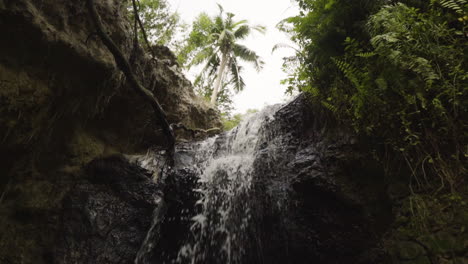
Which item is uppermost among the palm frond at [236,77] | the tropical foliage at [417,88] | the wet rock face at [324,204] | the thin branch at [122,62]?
the palm frond at [236,77]

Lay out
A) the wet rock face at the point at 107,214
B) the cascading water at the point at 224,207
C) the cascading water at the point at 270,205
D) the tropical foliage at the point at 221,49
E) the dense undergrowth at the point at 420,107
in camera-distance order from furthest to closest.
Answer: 1. the tropical foliage at the point at 221,49
2. the wet rock face at the point at 107,214
3. the cascading water at the point at 224,207
4. the cascading water at the point at 270,205
5. the dense undergrowth at the point at 420,107

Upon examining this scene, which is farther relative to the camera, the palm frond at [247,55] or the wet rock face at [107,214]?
the palm frond at [247,55]

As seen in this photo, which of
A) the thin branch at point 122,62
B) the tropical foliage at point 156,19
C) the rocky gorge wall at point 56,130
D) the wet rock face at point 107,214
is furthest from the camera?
the tropical foliage at point 156,19

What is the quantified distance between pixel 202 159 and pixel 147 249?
91.1 inches

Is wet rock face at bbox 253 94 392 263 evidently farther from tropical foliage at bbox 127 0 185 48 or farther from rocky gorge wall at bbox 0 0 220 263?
tropical foliage at bbox 127 0 185 48

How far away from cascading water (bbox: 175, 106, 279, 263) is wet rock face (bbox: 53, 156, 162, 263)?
977 mm

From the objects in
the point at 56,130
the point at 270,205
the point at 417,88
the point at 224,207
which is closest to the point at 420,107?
the point at 417,88

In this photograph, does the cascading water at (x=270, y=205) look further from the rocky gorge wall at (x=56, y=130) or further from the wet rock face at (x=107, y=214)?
the rocky gorge wall at (x=56, y=130)

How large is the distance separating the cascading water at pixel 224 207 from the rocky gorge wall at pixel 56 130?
41.8 inches

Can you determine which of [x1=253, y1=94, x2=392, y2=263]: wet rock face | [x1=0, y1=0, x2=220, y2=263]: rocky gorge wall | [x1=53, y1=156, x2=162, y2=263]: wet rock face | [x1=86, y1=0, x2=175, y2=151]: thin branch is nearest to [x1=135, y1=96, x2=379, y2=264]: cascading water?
[x1=253, y1=94, x2=392, y2=263]: wet rock face

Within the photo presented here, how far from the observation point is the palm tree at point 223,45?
51.1ft

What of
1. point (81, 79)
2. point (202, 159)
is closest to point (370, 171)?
point (202, 159)

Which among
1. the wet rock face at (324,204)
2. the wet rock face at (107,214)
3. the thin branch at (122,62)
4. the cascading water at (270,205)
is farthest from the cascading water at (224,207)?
the thin branch at (122,62)

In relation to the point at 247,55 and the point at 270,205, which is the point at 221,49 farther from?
the point at 270,205
